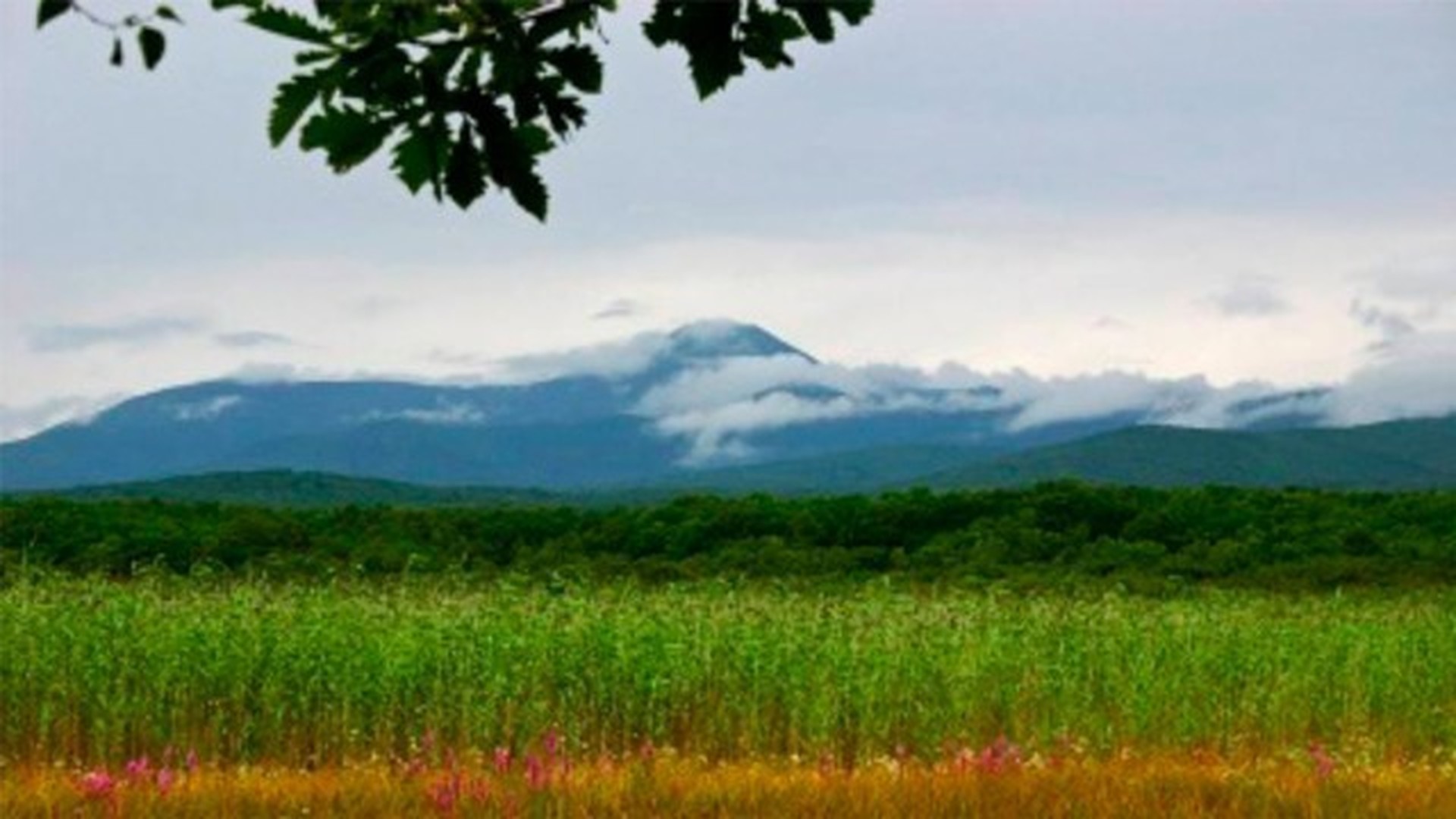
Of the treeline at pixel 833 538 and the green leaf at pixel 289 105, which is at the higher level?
the green leaf at pixel 289 105

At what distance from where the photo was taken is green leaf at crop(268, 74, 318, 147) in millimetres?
4090

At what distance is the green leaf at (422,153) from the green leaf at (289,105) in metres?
0.20

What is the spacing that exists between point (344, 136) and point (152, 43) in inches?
16.1

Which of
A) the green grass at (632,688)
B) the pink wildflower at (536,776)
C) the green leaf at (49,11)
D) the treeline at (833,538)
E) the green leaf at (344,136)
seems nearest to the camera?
the green leaf at (49,11)

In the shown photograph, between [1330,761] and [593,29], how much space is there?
25.7 feet

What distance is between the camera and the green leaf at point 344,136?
13.4 ft

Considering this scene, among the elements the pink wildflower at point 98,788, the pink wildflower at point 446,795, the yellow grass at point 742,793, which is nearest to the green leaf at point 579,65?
the yellow grass at point 742,793

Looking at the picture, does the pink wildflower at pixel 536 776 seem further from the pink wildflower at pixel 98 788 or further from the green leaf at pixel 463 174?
the green leaf at pixel 463 174

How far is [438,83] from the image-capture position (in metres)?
4.12

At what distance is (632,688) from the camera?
1463 cm

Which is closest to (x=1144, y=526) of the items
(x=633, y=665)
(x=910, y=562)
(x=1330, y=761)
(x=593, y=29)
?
(x=910, y=562)

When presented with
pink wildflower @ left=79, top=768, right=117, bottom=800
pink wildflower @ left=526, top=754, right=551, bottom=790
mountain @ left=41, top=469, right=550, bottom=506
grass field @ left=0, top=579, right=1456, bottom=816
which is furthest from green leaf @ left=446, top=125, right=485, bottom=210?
mountain @ left=41, top=469, right=550, bottom=506

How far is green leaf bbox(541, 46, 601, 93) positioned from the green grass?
9.21 metres

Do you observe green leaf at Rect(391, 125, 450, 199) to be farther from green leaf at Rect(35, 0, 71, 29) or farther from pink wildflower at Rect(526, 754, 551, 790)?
pink wildflower at Rect(526, 754, 551, 790)
